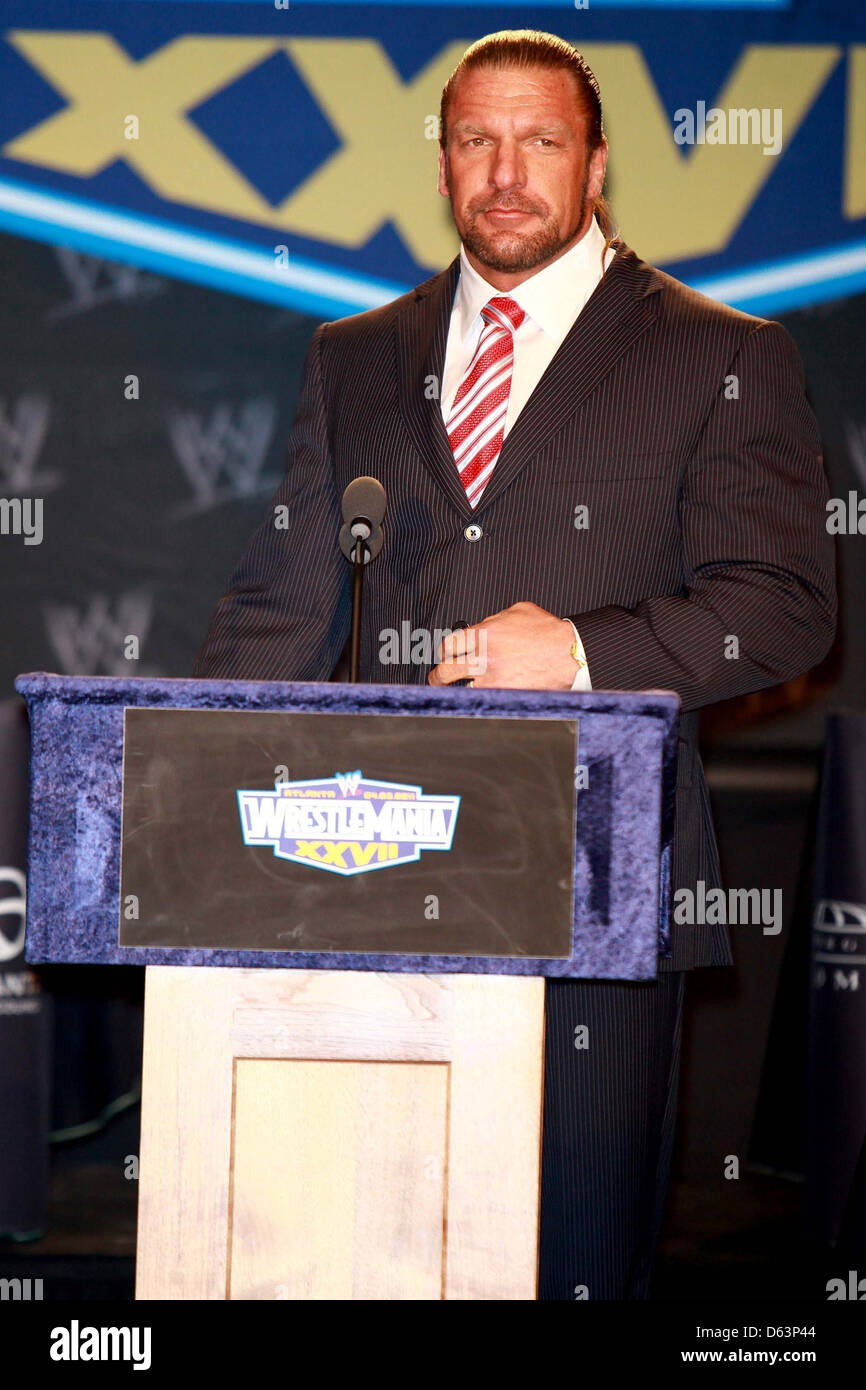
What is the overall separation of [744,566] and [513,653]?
0.36 m

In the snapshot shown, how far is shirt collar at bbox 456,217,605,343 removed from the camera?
201cm

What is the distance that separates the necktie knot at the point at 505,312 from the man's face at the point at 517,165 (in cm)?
3

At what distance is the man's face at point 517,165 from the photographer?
197 centimetres

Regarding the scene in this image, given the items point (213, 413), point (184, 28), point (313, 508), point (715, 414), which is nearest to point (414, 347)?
point (313, 508)

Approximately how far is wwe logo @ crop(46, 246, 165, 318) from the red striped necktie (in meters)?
1.86

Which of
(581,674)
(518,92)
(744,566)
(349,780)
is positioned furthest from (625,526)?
(349,780)

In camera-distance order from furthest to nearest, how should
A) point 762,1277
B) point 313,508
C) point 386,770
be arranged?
1. point 762,1277
2. point 313,508
3. point 386,770

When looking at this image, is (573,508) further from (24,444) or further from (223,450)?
(24,444)

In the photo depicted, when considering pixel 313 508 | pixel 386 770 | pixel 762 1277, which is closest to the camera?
pixel 386 770

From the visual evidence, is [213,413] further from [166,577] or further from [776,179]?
[776,179]

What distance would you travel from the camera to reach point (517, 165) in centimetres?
197

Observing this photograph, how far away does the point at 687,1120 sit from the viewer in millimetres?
3605

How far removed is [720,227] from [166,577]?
153 cm

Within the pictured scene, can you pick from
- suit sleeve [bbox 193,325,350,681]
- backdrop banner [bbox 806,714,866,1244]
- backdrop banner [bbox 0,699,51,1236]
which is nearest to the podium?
suit sleeve [bbox 193,325,350,681]
